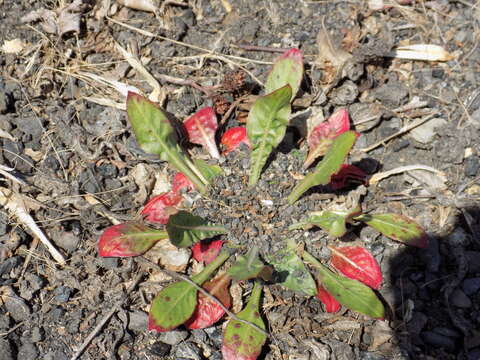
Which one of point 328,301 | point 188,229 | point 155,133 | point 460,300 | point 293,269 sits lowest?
point 460,300

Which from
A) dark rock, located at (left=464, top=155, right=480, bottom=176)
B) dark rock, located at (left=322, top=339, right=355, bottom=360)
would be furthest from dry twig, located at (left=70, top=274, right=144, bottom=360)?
dark rock, located at (left=464, top=155, right=480, bottom=176)

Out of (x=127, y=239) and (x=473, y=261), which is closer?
(x=127, y=239)

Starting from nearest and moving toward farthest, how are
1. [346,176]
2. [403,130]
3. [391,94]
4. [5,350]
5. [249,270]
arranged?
[249,270], [5,350], [346,176], [403,130], [391,94]

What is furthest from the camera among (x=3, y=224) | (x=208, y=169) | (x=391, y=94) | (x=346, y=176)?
(x=391, y=94)

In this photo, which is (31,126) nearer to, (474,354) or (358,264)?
(358,264)

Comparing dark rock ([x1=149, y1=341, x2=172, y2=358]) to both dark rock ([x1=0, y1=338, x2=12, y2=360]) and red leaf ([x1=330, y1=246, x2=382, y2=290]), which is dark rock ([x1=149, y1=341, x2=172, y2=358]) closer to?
dark rock ([x1=0, y1=338, x2=12, y2=360])

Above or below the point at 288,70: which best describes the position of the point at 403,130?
below

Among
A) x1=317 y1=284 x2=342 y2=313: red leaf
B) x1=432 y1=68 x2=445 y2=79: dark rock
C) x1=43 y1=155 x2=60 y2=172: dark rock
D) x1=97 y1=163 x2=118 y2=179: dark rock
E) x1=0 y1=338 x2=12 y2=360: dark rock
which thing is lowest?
x1=317 y1=284 x2=342 y2=313: red leaf

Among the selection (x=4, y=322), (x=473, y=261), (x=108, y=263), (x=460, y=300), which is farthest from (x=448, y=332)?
(x=4, y=322)
